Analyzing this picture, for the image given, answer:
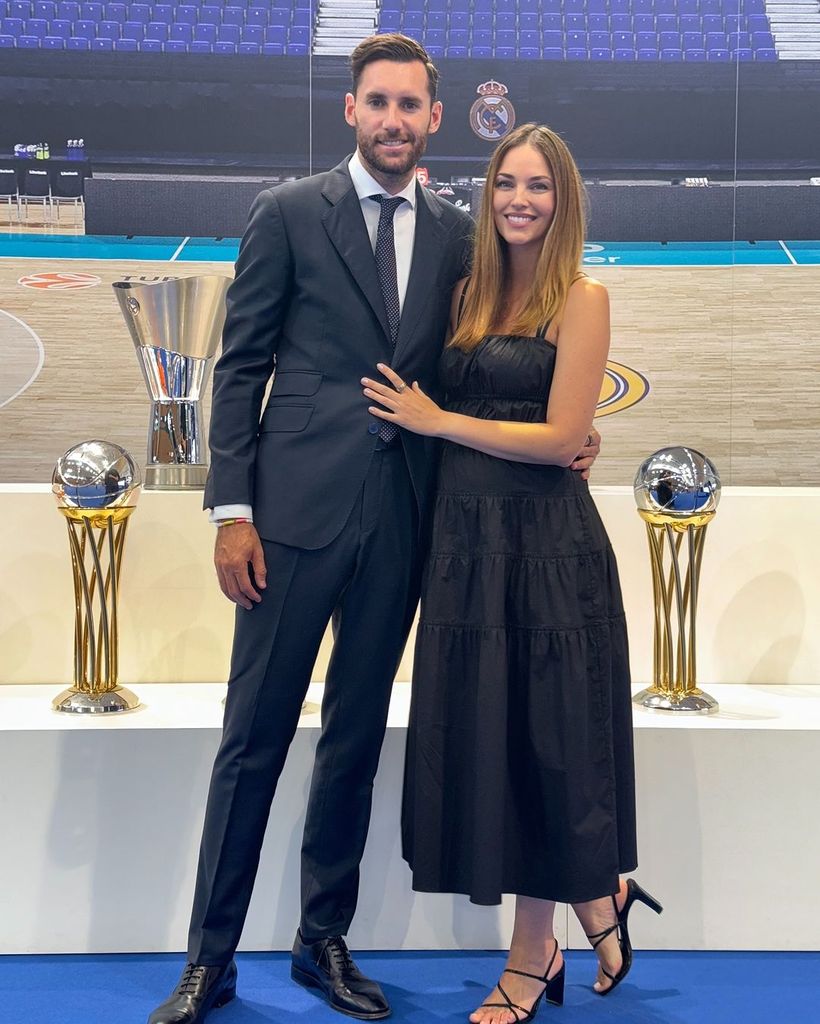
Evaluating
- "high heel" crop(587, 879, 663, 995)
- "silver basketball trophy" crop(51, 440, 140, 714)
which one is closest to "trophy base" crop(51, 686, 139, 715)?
"silver basketball trophy" crop(51, 440, 140, 714)

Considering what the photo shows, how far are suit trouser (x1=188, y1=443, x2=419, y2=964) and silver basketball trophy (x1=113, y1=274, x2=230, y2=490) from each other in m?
0.89

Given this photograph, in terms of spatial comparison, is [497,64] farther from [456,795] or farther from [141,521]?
[456,795]

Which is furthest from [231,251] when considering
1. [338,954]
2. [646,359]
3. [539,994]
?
[539,994]

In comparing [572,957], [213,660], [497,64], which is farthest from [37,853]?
[497,64]

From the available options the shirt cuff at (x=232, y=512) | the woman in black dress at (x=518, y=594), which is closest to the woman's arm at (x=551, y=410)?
the woman in black dress at (x=518, y=594)

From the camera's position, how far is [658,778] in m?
2.29

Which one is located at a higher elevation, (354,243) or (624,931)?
(354,243)

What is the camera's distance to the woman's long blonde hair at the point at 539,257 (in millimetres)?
1917

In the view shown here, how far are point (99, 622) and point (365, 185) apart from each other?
1143mm

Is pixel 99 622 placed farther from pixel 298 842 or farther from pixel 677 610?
pixel 677 610

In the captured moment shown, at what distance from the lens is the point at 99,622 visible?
2.51m

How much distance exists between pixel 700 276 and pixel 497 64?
1375mm

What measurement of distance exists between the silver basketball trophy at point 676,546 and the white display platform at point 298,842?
0.62 feet

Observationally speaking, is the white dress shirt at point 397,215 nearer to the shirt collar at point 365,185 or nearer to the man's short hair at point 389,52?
the shirt collar at point 365,185
